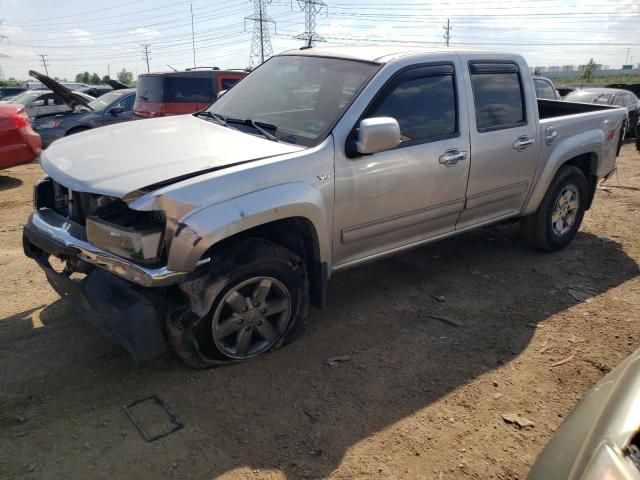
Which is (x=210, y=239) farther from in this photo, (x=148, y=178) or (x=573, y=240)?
(x=573, y=240)

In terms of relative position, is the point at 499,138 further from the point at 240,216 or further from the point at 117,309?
the point at 117,309

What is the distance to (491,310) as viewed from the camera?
4254mm

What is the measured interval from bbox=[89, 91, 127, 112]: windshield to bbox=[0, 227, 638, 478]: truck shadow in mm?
8606

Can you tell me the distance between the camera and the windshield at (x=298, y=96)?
3.54 metres

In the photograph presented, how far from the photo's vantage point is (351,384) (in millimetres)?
3229

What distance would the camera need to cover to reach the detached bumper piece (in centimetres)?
285

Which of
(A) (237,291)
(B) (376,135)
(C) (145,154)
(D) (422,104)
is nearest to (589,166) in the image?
(D) (422,104)

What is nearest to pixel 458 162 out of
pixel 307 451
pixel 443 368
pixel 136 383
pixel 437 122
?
pixel 437 122

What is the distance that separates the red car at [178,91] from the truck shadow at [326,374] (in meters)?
5.88

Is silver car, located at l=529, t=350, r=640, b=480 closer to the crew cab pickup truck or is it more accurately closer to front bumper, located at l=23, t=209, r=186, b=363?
the crew cab pickup truck

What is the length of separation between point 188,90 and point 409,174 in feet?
22.4

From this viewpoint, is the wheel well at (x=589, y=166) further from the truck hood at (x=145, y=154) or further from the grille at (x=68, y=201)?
the grille at (x=68, y=201)

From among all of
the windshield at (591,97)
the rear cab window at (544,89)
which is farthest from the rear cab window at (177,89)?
the windshield at (591,97)

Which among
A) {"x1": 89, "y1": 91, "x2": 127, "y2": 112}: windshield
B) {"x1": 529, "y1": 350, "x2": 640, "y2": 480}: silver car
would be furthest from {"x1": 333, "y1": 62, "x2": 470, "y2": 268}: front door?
{"x1": 89, "y1": 91, "x2": 127, "y2": 112}: windshield
